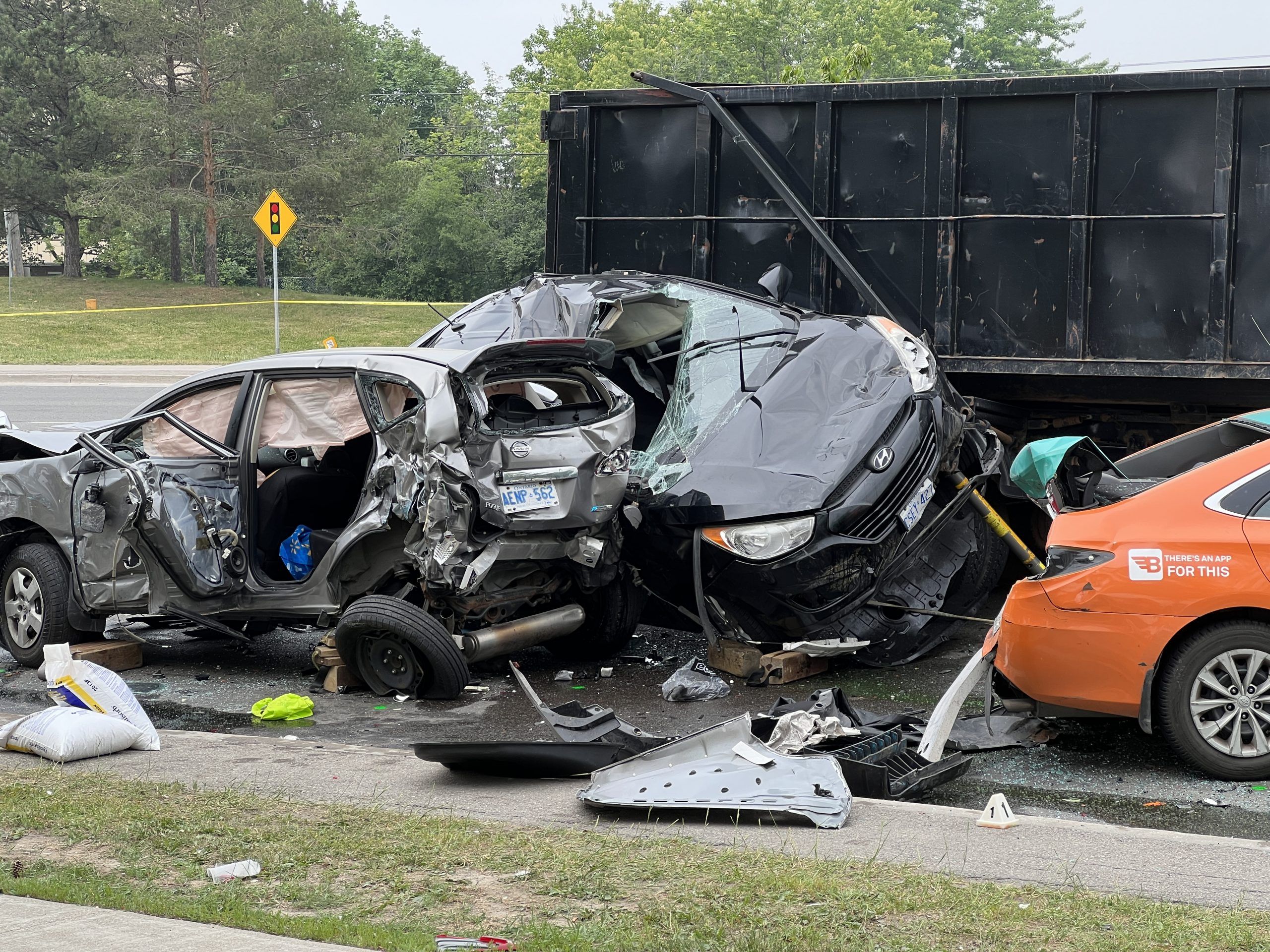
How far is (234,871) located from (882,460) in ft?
13.6

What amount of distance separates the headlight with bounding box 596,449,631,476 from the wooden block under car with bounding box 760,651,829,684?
1218 mm

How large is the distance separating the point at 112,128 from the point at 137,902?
44909 millimetres

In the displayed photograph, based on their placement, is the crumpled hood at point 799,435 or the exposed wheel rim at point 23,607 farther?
the exposed wheel rim at point 23,607

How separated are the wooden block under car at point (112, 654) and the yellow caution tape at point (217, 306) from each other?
31.2m

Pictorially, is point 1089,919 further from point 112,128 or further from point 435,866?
point 112,128

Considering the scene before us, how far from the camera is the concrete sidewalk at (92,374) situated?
25.6 metres

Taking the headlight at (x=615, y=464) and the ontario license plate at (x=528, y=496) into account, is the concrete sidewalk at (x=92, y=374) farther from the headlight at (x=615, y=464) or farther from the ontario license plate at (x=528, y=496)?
the ontario license plate at (x=528, y=496)

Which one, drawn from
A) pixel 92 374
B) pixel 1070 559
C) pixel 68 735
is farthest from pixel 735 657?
pixel 92 374

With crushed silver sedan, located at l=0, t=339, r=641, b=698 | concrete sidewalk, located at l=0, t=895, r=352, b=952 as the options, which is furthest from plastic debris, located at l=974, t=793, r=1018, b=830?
crushed silver sedan, located at l=0, t=339, r=641, b=698

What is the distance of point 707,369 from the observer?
853 centimetres

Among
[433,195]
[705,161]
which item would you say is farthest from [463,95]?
[705,161]

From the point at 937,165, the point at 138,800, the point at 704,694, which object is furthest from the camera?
the point at 937,165

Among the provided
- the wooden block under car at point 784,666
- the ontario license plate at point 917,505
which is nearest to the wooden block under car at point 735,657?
the wooden block under car at point 784,666

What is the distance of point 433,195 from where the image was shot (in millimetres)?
54375
